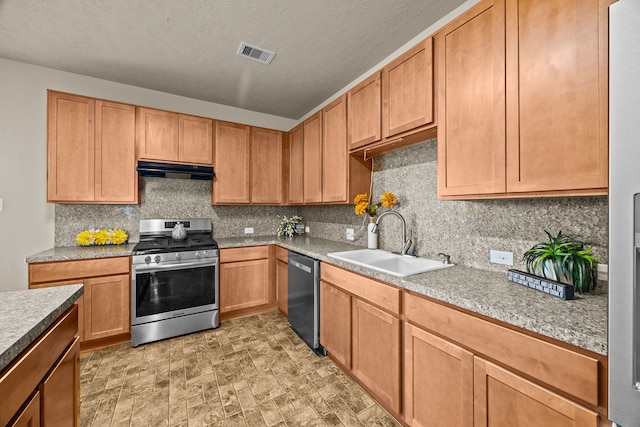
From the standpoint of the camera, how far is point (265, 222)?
12.4 ft

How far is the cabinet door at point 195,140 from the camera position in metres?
2.90

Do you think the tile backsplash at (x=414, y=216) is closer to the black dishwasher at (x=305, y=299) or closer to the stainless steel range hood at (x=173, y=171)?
→ the stainless steel range hood at (x=173, y=171)

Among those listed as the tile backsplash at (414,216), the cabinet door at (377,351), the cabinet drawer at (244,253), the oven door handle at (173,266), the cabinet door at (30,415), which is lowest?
the cabinet door at (377,351)

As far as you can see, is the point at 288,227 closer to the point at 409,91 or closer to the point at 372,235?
the point at 372,235

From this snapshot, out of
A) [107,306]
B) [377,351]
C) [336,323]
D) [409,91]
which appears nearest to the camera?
[377,351]

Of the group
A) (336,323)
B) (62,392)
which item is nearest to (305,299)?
(336,323)

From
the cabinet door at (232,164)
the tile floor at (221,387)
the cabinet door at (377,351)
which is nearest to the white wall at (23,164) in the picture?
the tile floor at (221,387)

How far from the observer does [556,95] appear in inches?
41.9

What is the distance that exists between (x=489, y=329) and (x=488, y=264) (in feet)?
2.24

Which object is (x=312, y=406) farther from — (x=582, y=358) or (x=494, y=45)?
(x=494, y=45)

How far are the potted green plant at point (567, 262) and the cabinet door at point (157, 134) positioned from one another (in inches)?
129

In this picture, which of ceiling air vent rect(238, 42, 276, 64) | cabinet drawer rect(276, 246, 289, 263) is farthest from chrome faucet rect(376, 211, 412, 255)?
ceiling air vent rect(238, 42, 276, 64)

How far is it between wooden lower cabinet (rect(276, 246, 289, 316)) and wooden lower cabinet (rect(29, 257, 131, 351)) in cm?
148

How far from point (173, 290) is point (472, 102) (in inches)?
116
